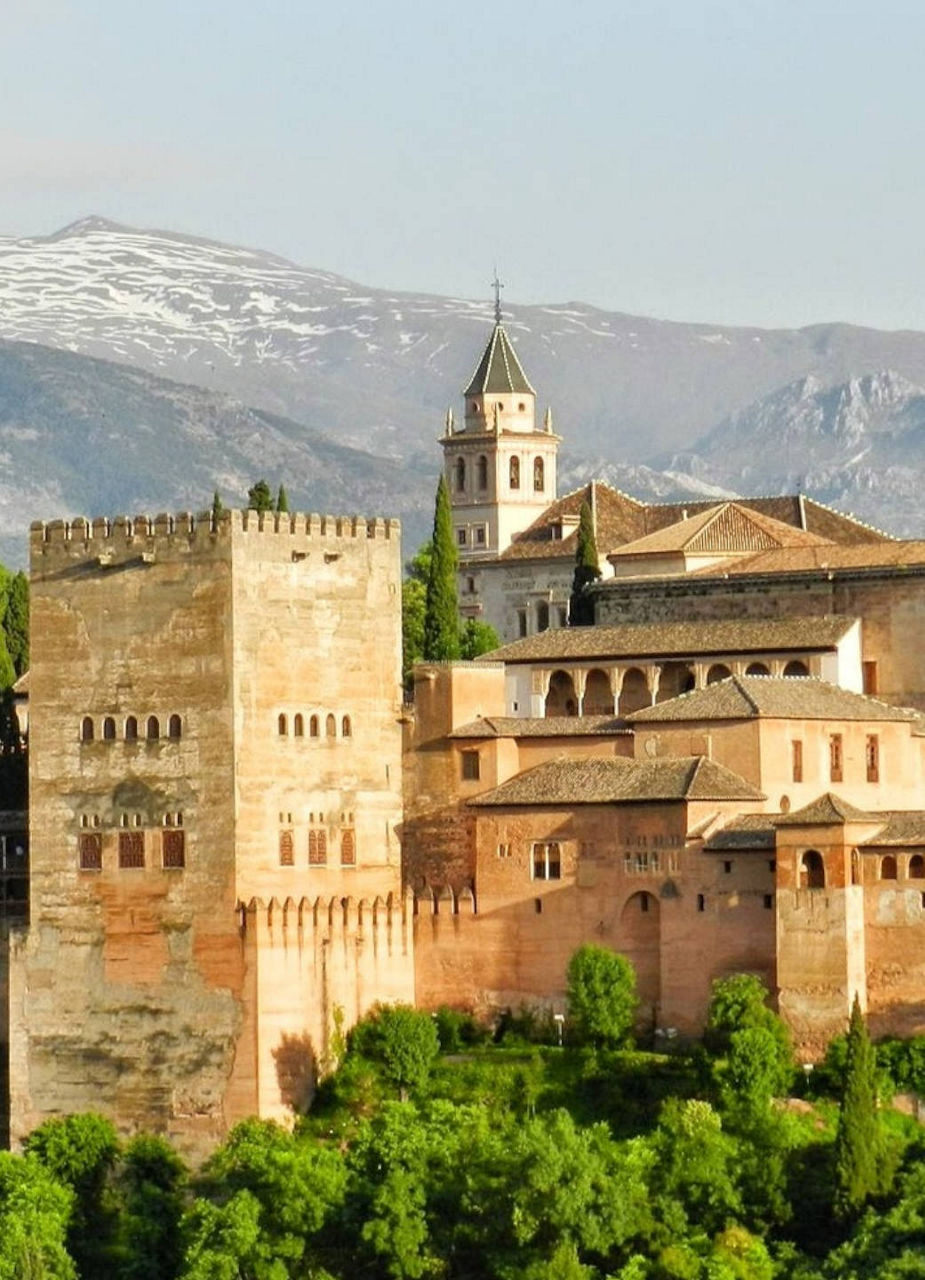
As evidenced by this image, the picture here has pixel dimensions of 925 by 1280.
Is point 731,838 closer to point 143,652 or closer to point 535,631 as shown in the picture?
point 143,652

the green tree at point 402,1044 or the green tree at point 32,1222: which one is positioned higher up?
the green tree at point 402,1044

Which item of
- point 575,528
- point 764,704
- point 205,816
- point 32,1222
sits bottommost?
point 32,1222

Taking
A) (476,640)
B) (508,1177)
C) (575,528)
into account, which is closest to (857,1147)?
(508,1177)

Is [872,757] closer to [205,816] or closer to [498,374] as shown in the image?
[205,816]

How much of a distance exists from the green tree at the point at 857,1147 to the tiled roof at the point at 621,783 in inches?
276

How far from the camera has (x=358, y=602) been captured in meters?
77.6

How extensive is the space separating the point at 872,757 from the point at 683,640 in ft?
21.8

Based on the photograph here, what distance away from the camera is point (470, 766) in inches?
3110

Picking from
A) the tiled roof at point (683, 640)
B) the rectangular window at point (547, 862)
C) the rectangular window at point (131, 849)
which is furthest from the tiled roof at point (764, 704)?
the rectangular window at point (131, 849)

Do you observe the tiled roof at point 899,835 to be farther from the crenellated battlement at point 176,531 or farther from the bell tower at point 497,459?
the bell tower at point 497,459

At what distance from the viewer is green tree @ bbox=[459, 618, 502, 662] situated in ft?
305

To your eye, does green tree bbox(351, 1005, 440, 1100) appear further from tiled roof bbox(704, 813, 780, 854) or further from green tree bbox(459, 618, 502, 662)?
green tree bbox(459, 618, 502, 662)

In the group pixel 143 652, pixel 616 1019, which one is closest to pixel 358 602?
pixel 143 652

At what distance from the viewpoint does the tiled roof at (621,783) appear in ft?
246
